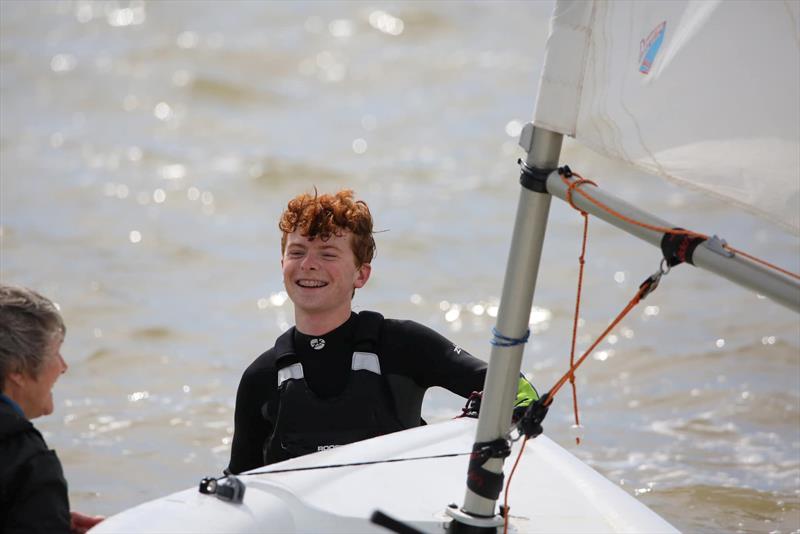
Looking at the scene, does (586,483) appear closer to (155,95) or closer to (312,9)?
(155,95)

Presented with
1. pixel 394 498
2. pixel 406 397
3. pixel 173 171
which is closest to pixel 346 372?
pixel 406 397

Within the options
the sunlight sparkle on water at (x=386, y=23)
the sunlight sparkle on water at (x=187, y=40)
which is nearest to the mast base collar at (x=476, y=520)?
the sunlight sparkle on water at (x=187, y=40)

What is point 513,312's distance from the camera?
2.02 meters

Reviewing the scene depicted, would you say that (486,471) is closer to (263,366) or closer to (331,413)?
(331,413)

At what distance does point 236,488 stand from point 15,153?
27.4 ft

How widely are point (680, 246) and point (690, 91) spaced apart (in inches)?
9.5

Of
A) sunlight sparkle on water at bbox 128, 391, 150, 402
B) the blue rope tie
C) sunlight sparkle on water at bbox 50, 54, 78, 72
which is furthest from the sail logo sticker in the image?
sunlight sparkle on water at bbox 50, 54, 78, 72

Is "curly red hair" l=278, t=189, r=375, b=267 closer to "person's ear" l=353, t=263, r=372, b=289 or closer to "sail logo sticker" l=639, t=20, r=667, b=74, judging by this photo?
"person's ear" l=353, t=263, r=372, b=289

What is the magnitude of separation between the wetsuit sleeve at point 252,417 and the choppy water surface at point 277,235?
5.96 ft

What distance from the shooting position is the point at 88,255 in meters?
7.88

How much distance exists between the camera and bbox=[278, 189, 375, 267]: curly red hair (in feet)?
8.97

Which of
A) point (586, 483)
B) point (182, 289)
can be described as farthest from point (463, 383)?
point (182, 289)

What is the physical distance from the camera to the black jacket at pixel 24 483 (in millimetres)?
1867

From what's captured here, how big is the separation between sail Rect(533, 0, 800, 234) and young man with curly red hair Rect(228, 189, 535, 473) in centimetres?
90
